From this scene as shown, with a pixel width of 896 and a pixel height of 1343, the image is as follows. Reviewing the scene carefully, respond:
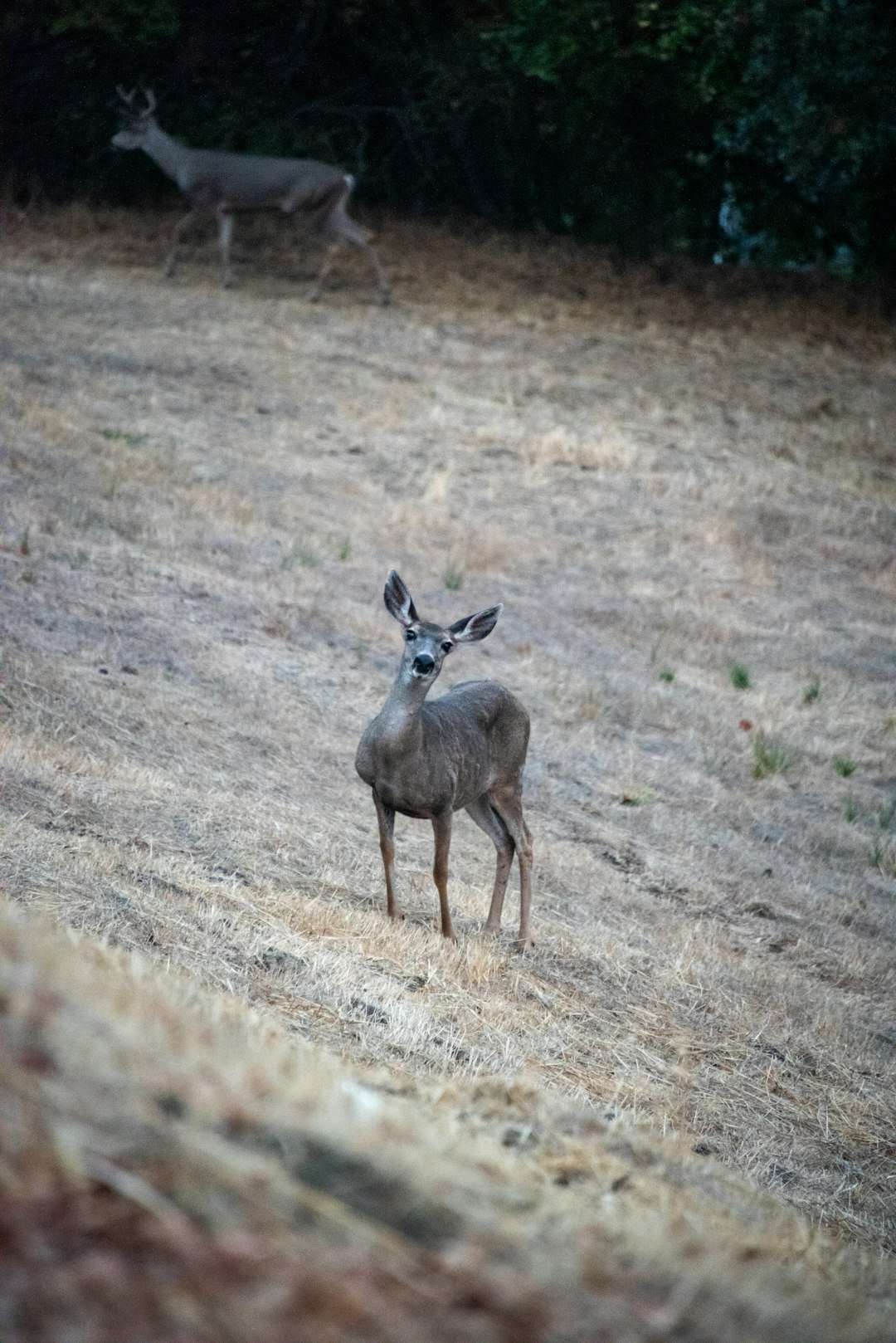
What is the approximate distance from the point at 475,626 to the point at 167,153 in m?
17.3

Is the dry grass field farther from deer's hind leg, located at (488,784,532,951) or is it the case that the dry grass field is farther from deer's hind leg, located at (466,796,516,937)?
deer's hind leg, located at (488,784,532,951)

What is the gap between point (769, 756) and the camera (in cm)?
1314

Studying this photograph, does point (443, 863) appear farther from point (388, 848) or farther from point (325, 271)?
point (325, 271)

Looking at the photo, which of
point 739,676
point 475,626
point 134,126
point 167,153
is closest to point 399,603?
point 475,626

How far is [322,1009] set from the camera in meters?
6.32

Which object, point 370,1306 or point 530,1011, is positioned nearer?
point 370,1306

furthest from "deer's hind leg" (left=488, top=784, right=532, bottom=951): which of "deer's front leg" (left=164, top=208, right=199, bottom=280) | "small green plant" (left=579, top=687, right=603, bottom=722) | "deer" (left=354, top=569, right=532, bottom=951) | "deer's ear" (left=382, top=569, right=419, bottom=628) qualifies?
"deer's front leg" (left=164, top=208, right=199, bottom=280)

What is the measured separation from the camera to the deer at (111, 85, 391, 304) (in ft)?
76.6

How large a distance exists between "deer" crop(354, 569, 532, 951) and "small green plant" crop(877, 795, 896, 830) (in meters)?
4.15

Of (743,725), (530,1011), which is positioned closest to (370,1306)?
(530,1011)

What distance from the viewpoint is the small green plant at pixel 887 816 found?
12398 mm

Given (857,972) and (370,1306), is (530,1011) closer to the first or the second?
(857,972)

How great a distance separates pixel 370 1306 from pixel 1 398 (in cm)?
1589

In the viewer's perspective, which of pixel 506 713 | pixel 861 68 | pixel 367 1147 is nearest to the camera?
pixel 367 1147
